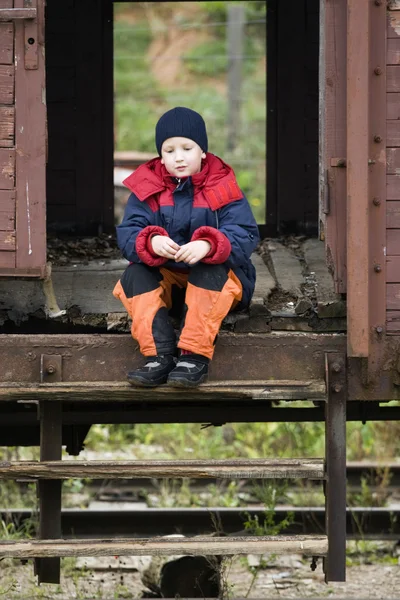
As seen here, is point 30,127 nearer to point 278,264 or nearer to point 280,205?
point 278,264

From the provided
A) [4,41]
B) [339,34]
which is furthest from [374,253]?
[4,41]

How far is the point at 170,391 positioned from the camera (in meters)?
4.05

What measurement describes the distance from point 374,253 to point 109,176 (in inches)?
118

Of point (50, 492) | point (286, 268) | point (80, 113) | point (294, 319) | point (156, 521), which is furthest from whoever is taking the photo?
point (80, 113)

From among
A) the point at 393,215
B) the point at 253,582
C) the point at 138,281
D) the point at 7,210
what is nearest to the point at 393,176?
the point at 393,215

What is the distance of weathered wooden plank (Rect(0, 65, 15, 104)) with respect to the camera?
3939mm

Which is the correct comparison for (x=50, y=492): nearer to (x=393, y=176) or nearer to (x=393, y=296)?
(x=393, y=296)

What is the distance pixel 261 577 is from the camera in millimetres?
5812

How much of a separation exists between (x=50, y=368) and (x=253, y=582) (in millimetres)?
2012

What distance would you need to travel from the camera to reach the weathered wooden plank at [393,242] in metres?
3.99

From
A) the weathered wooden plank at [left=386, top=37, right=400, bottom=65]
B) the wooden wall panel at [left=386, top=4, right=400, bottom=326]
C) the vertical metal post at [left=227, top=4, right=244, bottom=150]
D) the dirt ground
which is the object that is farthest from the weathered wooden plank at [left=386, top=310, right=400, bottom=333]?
the vertical metal post at [left=227, top=4, right=244, bottom=150]

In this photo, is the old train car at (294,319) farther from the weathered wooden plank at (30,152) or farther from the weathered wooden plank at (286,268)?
the weathered wooden plank at (286,268)

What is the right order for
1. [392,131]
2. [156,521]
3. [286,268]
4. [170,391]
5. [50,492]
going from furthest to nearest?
[156,521] → [286,268] → [50,492] → [170,391] → [392,131]

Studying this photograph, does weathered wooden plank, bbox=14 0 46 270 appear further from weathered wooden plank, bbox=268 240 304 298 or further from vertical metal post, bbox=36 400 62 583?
weathered wooden plank, bbox=268 240 304 298
